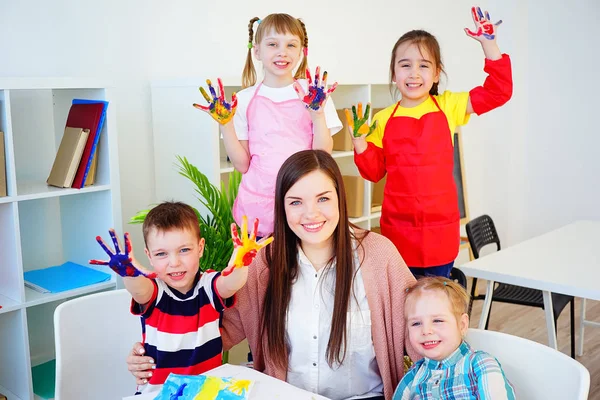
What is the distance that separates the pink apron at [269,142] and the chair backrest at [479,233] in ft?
4.15

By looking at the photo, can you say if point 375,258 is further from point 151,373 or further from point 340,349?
point 151,373

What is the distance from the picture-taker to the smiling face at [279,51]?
Answer: 2.14m

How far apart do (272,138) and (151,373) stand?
93cm

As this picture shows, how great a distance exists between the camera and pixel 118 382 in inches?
72.6

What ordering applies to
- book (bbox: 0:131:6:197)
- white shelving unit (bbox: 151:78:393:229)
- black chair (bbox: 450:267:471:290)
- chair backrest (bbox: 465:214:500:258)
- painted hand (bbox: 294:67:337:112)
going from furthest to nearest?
1. chair backrest (bbox: 465:214:500:258)
2. white shelving unit (bbox: 151:78:393:229)
3. black chair (bbox: 450:267:471:290)
4. book (bbox: 0:131:6:197)
5. painted hand (bbox: 294:67:337:112)

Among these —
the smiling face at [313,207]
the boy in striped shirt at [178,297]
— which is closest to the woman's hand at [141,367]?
the boy in striped shirt at [178,297]

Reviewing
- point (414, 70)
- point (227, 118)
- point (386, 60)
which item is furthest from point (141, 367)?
point (386, 60)

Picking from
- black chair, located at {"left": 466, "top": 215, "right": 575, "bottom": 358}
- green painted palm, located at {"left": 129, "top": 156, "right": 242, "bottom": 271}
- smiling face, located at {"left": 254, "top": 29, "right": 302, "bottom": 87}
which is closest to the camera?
smiling face, located at {"left": 254, "top": 29, "right": 302, "bottom": 87}

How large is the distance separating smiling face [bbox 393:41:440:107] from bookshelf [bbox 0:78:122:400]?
113 cm

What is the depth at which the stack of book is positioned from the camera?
246 centimetres

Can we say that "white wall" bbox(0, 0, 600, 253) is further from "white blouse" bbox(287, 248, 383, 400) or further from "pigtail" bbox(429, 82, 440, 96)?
"white blouse" bbox(287, 248, 383, 400)

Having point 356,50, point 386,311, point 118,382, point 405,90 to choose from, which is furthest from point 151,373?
point 356,50

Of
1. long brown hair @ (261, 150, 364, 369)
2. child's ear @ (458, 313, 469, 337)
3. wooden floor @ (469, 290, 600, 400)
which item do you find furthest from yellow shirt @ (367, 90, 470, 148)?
wooden floor @ (469, 290, 600, 400)

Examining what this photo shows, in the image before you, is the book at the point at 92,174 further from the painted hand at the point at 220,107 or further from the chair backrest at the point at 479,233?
the chair backrest at the point at 479,233
